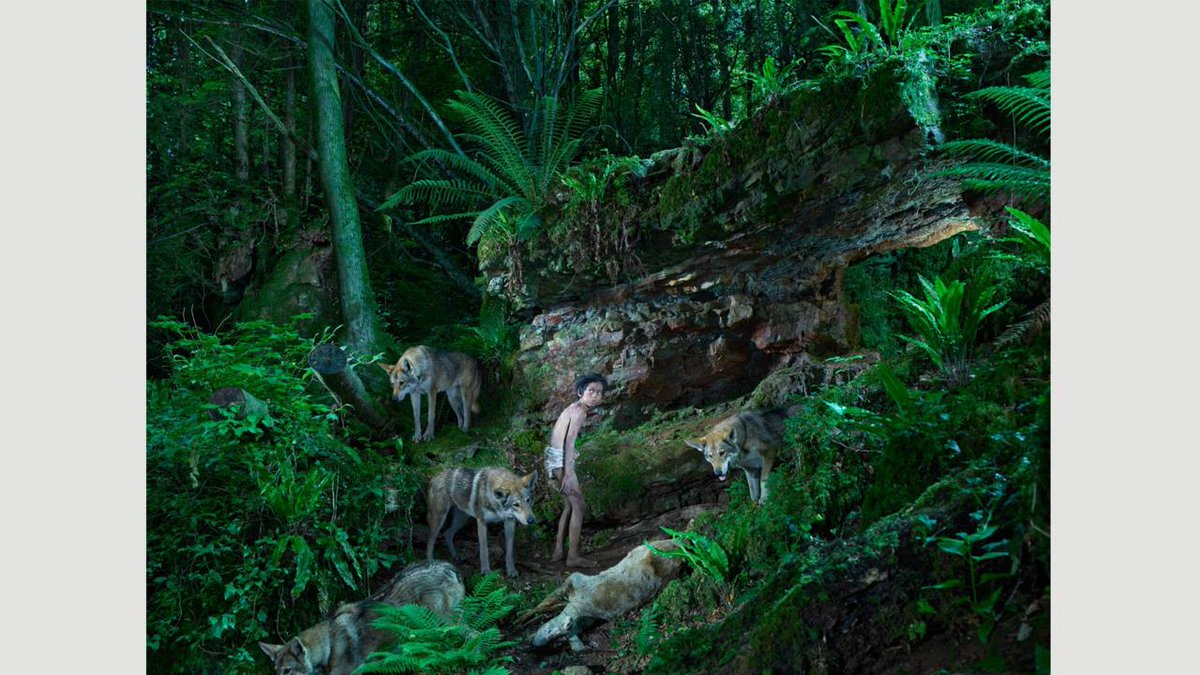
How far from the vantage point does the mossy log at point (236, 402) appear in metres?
4.92

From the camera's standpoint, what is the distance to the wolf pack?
13.5 ft

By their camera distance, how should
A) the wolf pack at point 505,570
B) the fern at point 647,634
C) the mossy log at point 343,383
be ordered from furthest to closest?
the mossy log at point 343,383 < the wolf pack at point 505,570 < the fern at point 647,634

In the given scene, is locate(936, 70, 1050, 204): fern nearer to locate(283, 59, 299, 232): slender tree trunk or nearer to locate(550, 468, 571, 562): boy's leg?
locate(550, 468, 571, 562): boy's leg

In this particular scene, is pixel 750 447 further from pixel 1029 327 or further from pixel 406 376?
pixel 406 376

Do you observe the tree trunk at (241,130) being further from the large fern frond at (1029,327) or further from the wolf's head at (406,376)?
the large fern frond at (1029,327)

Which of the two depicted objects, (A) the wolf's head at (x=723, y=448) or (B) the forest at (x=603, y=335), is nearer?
(B) the forest at (x=603, y=335)

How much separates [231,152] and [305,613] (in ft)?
13.1

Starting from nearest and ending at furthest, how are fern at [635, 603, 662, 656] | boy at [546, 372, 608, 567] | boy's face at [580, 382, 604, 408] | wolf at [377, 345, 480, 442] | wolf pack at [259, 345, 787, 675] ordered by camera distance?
1. fern at [635, 603, 662, 656]
2. wolf pack at [259, 345, 787, 675]
3. boy at [546, 372, 608, 567]
4. boy's face at [580, 382, 604, 408]
5. wolf at [377, 345, 480, 442]

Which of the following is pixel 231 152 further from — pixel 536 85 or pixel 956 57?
pixel 956 57

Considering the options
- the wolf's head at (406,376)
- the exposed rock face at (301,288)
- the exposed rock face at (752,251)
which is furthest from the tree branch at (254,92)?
the exposed rock face at (752,251)

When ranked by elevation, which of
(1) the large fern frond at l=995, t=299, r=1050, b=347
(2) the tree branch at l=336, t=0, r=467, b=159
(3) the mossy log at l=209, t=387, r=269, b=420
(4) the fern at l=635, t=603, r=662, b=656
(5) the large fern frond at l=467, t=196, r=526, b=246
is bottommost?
(4) the fern at l=635, t=603, r=662, b=656

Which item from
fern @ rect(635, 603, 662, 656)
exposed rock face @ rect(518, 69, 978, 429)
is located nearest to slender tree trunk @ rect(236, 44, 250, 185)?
exposed rock face @ rect(518, 69, 978, 429)

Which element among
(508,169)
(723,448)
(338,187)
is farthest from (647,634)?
(338,187)

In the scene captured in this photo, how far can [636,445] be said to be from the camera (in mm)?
5402
